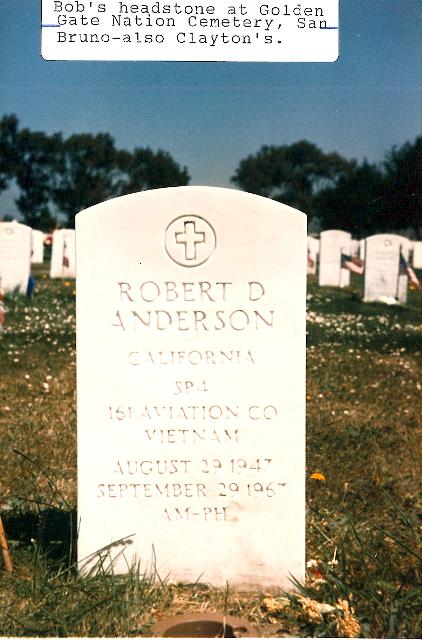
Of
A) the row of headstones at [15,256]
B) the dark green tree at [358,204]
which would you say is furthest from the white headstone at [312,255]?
the dark green tree at [358,204]

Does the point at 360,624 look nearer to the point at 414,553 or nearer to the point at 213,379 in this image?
the point at 414,553

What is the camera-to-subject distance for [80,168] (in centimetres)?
4588

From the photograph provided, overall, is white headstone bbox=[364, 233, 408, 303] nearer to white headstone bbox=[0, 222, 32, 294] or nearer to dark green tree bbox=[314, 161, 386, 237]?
white headstone bbox=[0, 222, 32, 294]

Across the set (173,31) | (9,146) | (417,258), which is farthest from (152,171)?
(173,31)

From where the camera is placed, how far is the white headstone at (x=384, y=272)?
13227 millimetres

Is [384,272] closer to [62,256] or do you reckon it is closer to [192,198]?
[62,256]

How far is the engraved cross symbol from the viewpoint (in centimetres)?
324

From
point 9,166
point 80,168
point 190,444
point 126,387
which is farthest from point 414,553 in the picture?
point 80,168

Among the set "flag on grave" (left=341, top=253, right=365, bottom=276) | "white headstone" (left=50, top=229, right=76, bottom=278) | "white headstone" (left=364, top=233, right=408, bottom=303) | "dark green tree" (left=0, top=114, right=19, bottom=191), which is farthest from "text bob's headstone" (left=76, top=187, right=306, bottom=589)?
"dark green tree" (left=0, top=114, right=19, bottom=191)

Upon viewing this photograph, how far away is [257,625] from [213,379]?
0.92 m

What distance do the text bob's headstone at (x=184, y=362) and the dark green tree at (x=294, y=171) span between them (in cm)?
5412

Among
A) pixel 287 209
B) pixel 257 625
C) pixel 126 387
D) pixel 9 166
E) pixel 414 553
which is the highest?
pixel 9 166

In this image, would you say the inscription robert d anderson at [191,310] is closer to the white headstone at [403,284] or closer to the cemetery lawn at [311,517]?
the cemetery lawn at [311,517]

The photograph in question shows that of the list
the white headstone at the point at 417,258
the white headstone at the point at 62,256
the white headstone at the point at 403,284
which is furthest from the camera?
the white headstone at the point at 417,258
